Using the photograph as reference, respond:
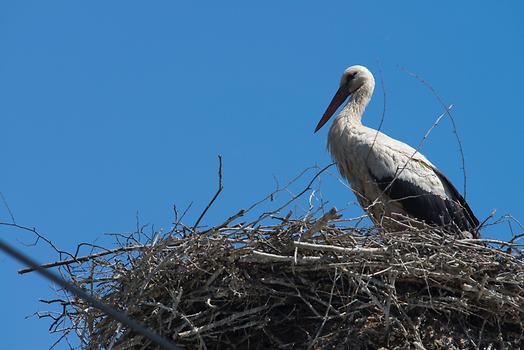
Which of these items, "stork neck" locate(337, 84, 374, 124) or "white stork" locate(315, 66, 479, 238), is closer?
"white stork" locate(315, 66, 479, 238)

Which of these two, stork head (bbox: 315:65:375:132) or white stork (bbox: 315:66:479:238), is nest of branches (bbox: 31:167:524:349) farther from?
stork head (bbox: 315:65:375:132)

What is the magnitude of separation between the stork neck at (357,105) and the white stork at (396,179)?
0.18m

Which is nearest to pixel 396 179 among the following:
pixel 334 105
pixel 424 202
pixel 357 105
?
pixel 424 202

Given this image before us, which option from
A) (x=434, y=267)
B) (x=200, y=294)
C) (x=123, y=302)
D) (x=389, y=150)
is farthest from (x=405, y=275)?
(x=389, y=150)

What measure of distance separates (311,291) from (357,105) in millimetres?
2745

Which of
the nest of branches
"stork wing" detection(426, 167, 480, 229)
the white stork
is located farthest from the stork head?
the nest of branches

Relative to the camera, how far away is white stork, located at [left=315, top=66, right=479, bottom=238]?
5.81m

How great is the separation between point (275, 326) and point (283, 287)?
0.19 metres

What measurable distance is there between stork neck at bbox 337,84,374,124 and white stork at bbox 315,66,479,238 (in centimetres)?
18

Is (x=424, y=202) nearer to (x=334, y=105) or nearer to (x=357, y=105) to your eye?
(x=357, y=105)

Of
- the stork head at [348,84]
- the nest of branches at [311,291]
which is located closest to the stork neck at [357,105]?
the stork head at [348,84]

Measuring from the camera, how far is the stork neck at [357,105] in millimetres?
6543

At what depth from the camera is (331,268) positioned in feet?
13.6

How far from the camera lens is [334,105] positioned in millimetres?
6910
